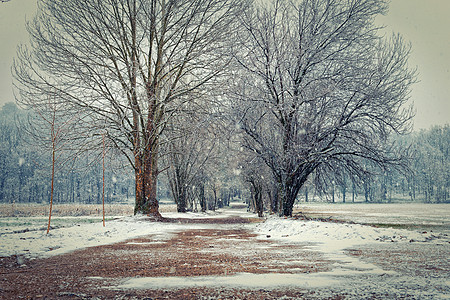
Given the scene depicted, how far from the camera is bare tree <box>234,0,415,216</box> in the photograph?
13477 mm

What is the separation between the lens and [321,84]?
532 inches

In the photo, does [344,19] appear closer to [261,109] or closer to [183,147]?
[261,109]

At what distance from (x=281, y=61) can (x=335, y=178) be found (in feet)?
19.9

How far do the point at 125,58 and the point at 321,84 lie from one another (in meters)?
8.60

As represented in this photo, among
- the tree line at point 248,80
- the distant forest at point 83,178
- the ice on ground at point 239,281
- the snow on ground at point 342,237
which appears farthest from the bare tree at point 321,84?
the distant forest at point 83,178

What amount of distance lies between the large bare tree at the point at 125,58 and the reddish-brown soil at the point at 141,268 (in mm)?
7650

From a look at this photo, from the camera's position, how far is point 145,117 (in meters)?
16.0

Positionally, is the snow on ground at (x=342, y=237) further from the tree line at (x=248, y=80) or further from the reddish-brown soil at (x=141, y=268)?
the tree line at (x=248, y=80)

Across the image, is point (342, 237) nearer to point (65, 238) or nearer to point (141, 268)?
point (141, 268)

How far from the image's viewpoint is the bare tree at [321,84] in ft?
44.2

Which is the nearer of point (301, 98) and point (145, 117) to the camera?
point (301, 98)

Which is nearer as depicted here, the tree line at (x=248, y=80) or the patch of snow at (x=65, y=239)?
the patch of snow at (x=65, y=239)

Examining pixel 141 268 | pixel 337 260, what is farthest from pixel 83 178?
pixel 337 260

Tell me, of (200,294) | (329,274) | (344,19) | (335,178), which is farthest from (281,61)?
(200,294)
